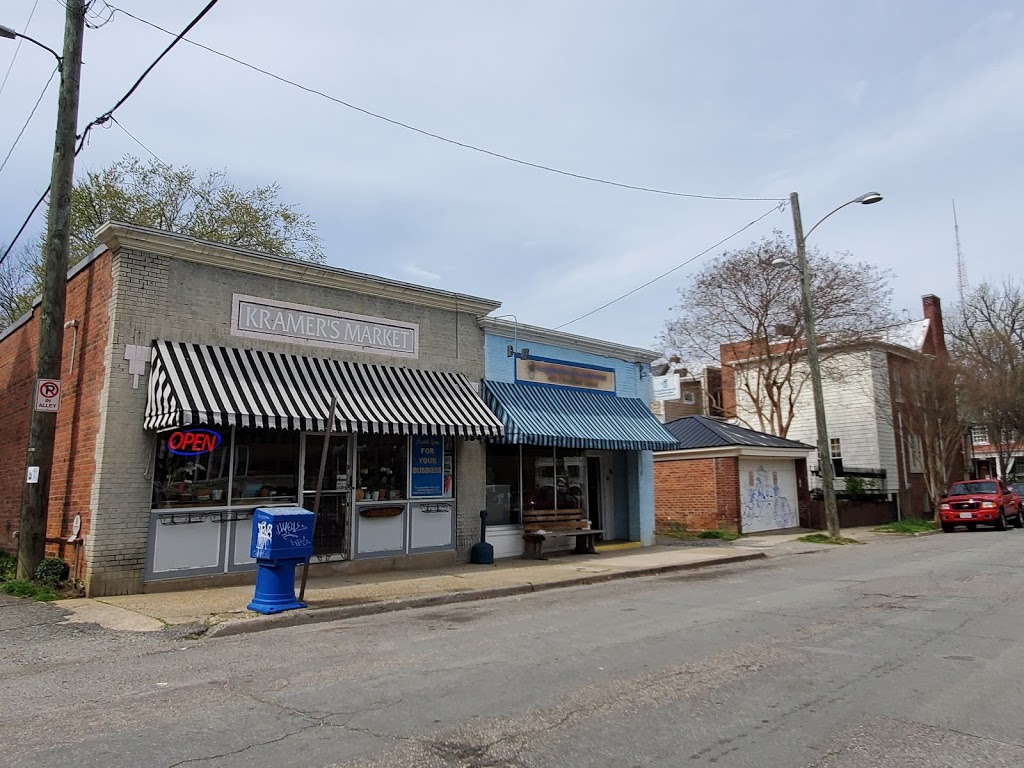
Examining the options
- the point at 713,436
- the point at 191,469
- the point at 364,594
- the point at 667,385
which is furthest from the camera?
the point at 667,385

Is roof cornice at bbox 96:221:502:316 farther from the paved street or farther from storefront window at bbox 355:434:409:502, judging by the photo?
the paved street

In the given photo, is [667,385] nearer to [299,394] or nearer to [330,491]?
[330,491]

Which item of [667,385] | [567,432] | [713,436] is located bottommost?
[567,432]

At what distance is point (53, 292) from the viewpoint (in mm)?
11016

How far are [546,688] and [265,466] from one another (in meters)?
7.57

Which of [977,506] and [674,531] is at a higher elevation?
[977,506]

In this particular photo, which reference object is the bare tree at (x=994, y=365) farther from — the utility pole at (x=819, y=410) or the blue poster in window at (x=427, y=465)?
the blue poster in window at (x=427, y=465)

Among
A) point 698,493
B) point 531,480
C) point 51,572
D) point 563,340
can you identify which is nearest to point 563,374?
point 563,340

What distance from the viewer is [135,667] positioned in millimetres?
6953

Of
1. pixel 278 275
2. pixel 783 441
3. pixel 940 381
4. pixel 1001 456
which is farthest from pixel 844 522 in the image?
pixel 278 275

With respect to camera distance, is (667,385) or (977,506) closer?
(977,506)

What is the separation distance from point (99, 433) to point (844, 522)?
24.5 m

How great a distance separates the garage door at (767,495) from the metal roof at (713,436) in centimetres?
60

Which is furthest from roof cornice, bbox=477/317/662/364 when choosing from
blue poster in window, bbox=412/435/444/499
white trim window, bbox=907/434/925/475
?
white trim window, bbox=907/434/925/475
